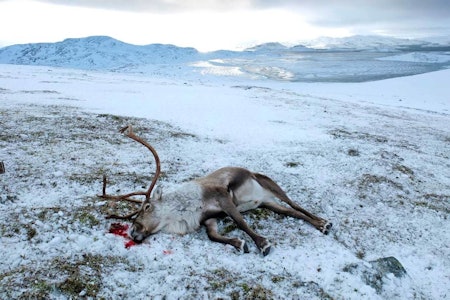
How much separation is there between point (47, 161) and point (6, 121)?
3975 millimetres

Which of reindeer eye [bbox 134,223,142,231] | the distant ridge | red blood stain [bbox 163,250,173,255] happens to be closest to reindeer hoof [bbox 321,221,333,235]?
red blood stain [bbox 163,250,173,255]

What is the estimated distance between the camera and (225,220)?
20.3 ft

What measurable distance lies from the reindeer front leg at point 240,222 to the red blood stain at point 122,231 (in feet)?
4.76

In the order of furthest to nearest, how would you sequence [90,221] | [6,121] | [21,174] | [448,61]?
[448,61]
[6,121]
[21,174]
[90,221]

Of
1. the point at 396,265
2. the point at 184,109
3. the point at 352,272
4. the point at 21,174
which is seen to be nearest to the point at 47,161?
the point at 21,174

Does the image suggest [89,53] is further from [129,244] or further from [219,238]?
[219,238]

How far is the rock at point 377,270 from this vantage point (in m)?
5.01

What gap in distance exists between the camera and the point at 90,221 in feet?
18.7

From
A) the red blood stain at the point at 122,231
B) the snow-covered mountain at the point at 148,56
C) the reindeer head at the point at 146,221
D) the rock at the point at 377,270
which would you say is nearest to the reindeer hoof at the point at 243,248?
the reindeer head at the point at 146,221

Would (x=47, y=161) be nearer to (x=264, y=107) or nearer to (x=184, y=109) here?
(x=184, y=109)

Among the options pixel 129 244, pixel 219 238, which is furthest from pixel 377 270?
pixel 129 244

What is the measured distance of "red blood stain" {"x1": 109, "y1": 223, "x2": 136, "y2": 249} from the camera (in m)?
5.24

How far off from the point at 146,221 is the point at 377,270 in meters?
3.29

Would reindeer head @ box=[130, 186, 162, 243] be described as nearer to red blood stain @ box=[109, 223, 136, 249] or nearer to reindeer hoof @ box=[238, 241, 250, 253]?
red blood stain @ box=[109, 223, 136, 249]
